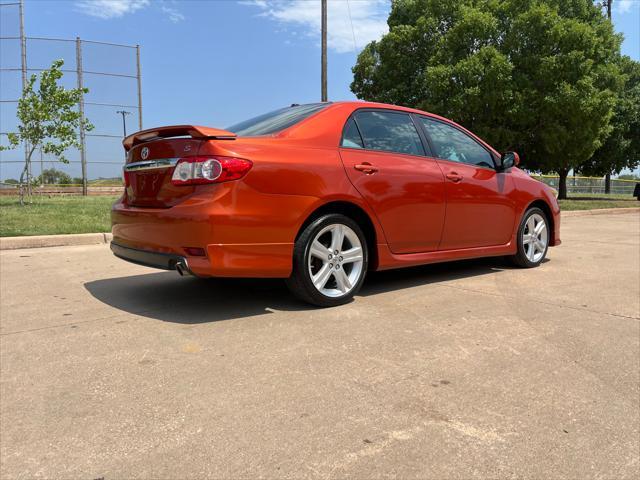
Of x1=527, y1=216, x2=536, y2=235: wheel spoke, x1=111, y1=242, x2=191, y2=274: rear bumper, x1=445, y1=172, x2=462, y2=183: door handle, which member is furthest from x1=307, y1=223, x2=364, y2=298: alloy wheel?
x1=527, y1=216, x2=536, y2=235: wheel spoke

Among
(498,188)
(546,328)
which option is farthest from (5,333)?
(498,188)

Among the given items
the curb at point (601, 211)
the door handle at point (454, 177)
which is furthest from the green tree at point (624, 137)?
the door handle at point (454, 177)

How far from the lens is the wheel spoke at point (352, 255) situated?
4.11 meters

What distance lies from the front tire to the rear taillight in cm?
68

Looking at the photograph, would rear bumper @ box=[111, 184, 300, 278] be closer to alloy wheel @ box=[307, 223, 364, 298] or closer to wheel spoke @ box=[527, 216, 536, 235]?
alloy wheel @ box=[307, 223, 364, 298]

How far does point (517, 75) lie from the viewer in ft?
65.0

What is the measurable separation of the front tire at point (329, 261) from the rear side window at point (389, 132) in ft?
2.56

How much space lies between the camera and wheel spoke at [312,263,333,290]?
3965 mm

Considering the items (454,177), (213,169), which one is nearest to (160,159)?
(213,169)

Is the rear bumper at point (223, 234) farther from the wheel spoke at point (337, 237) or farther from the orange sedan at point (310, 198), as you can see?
the wheel spoke at point (337, 237)

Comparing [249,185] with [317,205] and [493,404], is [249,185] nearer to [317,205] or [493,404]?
[317,205]

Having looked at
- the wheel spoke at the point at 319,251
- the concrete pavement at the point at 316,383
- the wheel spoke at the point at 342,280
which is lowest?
the concrete pavement at the point at 316,383

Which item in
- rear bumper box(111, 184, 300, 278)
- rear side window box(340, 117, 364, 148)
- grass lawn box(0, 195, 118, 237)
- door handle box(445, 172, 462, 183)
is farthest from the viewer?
grass lawn box(0, 195, 118, 237)

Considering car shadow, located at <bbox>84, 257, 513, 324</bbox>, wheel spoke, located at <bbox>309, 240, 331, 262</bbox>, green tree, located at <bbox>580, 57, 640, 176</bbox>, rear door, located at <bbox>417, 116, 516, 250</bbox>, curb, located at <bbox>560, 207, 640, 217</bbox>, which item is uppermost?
green tree, located at <bbox>580, 57, 640, 176</bbox>
